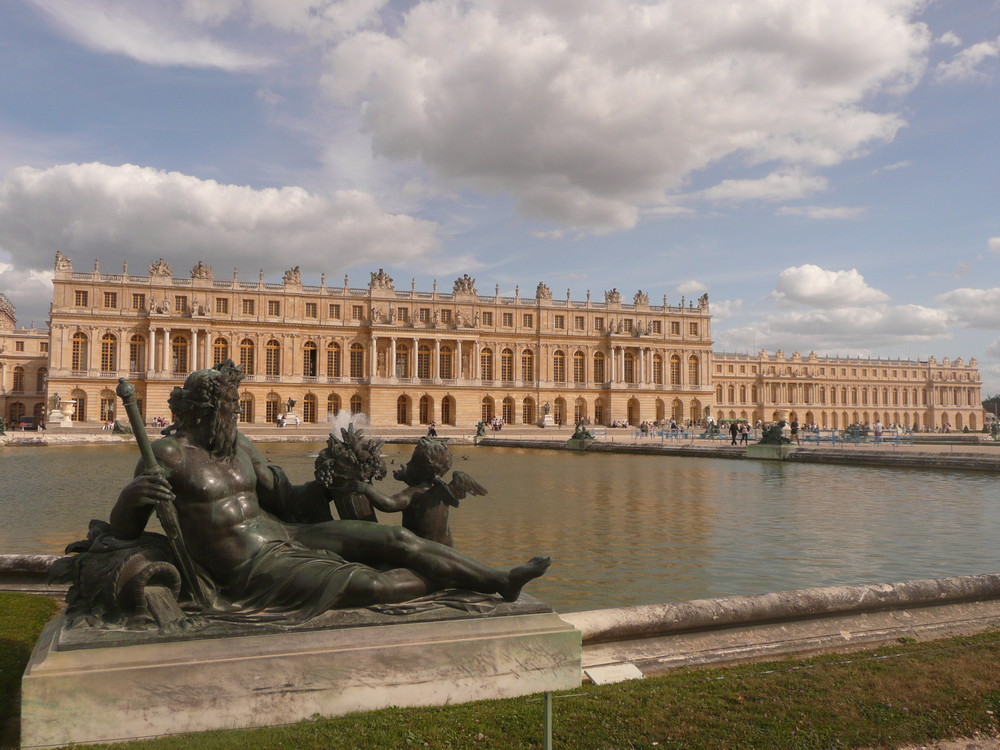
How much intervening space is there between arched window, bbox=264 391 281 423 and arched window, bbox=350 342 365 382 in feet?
21.5

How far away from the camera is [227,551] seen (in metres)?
3.87

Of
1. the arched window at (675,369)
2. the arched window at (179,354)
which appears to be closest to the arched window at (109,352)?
the arched window at (179,354)

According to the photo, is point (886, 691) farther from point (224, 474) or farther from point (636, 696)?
point (224, 474)

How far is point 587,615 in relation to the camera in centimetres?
491

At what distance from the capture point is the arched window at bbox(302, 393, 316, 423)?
6222cm

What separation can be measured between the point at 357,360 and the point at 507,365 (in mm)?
13357

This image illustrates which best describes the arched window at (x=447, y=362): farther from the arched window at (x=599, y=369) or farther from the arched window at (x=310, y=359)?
the arched window at (x=599, y=369)

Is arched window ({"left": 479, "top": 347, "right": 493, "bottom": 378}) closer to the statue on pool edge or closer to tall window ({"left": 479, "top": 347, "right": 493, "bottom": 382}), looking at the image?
tall window ({"left": 479, "top": 347, "right": 493, "bottom": 382})

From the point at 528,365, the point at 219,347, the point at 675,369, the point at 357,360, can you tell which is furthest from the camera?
the point at 675,369

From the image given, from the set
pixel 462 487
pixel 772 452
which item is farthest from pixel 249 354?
pixel 462 487

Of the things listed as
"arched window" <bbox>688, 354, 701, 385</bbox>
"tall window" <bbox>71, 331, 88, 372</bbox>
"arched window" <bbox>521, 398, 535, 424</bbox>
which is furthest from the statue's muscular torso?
"arched window" <bbox>688, 354, 701, 385</bbox>

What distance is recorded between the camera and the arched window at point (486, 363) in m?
66.6

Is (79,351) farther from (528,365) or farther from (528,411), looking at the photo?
(528,411)

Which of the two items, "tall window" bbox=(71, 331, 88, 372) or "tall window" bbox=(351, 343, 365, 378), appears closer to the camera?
"tall window" bbox=(71, 331, 88, 372)
